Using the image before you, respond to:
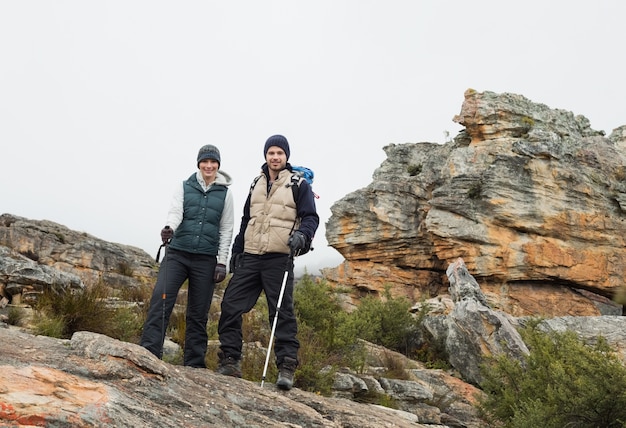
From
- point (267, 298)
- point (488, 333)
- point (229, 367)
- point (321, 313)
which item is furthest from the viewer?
point (488, 333)

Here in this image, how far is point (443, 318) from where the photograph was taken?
13094 millimetres

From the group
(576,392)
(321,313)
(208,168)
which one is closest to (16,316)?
(208,168)

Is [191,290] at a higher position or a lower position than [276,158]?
lower

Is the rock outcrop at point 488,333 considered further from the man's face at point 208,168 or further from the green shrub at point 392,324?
the man's face at point 208,168

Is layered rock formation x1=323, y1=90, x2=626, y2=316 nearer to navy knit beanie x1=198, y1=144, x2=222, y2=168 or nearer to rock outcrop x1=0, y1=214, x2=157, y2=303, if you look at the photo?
rock outcrop x1=0, y1=214, x2=157, y2=303

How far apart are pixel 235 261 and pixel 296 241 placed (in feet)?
3.00

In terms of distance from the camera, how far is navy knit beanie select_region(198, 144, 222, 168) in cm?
559

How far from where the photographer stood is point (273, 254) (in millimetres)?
5312

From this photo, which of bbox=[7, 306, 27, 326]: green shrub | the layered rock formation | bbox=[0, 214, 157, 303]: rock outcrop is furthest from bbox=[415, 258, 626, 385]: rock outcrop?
the layered rock formation

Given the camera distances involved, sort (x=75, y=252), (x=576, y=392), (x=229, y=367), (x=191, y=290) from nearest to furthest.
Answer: (x=229, y=367), (x=191, y=290), (x=576, y=392), (x=75, y=252)

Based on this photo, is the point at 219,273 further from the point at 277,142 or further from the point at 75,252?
the point at 75,252

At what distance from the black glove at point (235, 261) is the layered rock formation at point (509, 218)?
791 inches

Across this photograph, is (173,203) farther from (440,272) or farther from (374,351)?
(440,272)

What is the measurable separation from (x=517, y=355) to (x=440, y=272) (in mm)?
18144
